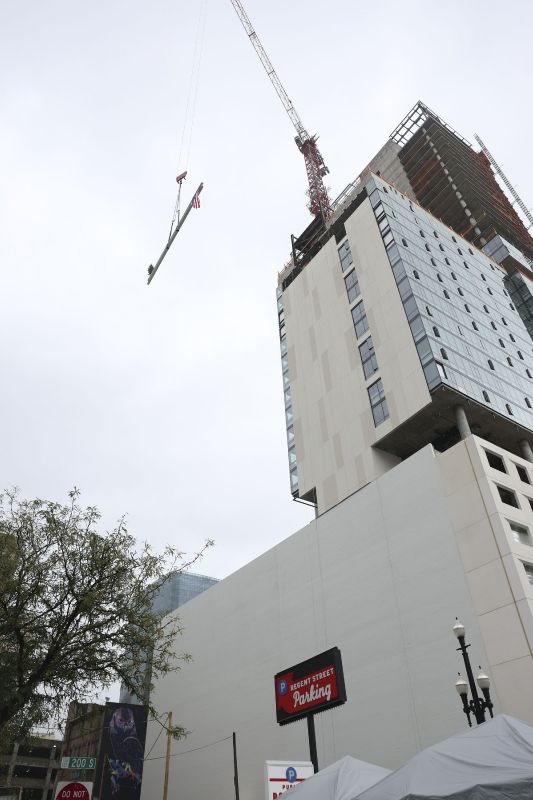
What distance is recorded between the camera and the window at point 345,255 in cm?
6232

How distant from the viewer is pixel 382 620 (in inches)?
1497

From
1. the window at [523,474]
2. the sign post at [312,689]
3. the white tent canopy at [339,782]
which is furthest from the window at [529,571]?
the white tent canopy at [339,782]

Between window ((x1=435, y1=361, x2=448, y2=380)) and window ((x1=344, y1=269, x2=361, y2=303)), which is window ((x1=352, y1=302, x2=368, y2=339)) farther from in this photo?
window ((x1=435, y1=361, x2=448, y2=380))

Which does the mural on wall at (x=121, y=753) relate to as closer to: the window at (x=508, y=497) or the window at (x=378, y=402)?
the window at (x=378, y=402)

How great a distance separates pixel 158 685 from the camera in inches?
2437

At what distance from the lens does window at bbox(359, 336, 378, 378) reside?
52812mm

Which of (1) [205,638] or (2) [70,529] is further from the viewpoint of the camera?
(1) [205,638]

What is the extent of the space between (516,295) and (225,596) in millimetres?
57484

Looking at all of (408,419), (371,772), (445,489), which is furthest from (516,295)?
(371,772)

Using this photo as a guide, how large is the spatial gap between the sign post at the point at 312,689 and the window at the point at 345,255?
163 feet

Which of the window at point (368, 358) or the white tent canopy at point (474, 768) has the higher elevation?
the window at point (368, 358)

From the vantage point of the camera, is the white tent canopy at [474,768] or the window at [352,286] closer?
the white tent canopy at [474,768]

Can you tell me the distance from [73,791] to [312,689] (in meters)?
7.66

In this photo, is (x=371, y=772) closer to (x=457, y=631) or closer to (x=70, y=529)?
(x=457, y=631)
